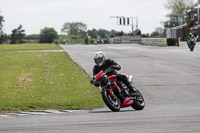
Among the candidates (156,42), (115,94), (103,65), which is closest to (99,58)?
(103,65)

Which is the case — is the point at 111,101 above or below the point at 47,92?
above

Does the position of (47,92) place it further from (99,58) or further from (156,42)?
(156,42)

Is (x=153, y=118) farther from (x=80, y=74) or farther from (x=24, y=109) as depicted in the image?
(x=80, y=74)

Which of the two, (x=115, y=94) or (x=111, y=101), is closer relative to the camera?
(x=111, y=101)

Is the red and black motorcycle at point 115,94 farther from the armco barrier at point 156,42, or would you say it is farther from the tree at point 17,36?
the tree at point 17,36

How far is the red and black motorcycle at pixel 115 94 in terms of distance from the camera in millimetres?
12102

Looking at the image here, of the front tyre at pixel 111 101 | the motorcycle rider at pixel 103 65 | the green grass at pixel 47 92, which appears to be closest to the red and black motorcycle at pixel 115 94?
the front tyre at pixel 111 101

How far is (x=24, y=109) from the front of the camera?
13.5 m

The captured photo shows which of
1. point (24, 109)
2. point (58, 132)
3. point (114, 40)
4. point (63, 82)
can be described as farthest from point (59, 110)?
point (114, 40)

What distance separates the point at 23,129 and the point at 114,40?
87431mm

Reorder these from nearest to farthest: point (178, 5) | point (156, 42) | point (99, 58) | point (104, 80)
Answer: point (104, 80), point (99, 58), point (156, 42), point (178, 5)

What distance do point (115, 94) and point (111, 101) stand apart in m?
0.46

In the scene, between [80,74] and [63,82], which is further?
[80,74]

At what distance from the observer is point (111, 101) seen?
1213cm
